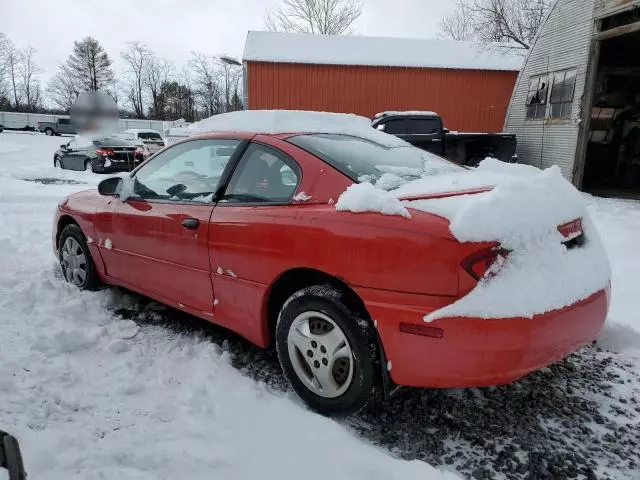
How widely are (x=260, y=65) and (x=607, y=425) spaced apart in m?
19.0

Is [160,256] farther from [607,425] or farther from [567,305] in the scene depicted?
[607,425]

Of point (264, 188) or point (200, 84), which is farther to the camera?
point (200, 84)

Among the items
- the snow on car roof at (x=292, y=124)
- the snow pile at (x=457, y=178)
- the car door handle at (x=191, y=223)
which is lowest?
the car door handle at (x=191, y=223)

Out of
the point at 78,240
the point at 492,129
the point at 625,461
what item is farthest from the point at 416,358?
the point at 492,129

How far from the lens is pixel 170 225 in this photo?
124 inches

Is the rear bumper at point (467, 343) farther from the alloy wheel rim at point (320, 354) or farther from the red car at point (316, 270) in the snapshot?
the alloy wheel rim at point (320, 354)

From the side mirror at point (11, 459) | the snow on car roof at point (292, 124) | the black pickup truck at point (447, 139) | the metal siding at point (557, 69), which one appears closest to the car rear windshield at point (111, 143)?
the black pickup truck at point (447, 139)

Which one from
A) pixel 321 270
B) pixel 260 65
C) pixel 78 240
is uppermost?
pixel 260 65

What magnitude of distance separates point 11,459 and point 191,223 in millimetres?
1823

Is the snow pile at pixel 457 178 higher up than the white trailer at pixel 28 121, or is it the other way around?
the white trailer at pixel 28 121

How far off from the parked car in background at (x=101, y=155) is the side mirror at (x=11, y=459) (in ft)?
54.4

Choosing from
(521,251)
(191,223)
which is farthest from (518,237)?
(191,223)

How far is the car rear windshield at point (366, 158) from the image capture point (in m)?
2.68

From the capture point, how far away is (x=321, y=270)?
7.80 feet
